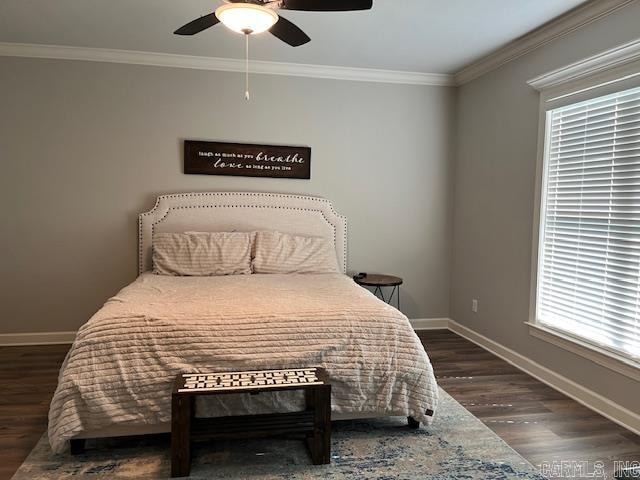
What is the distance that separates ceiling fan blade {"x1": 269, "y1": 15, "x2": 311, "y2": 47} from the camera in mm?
2475

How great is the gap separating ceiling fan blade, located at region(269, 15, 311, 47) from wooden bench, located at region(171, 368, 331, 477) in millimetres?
1824

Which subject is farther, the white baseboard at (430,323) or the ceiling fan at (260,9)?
the white baseboard at (430,323)

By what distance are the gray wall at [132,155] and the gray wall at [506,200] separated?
545mm

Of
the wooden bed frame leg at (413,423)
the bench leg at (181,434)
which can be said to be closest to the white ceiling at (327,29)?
the bench leg at (181,434)

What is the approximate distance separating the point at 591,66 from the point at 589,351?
178 cm

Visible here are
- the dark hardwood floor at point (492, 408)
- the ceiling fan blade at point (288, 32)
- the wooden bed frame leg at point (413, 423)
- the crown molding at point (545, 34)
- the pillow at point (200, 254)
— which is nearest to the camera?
the dark hardwood floor at point (492, 408)

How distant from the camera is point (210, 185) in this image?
165 inches

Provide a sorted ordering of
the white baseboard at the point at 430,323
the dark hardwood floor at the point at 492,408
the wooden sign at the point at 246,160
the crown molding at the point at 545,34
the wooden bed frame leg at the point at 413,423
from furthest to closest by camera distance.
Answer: the white baseboard at the point at 430,323 < the wooden sign at the point at 246,160 < the crown molding at the point at 545,34 < the wooden bed frame leg at the point at 413,423 < the dark hardwood floor at the point at 492,408

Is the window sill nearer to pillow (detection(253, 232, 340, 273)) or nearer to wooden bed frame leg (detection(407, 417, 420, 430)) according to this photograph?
wooden bed frame leg (detection(407, 417, 420, 430))

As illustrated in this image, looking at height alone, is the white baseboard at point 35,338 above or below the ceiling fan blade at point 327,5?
below

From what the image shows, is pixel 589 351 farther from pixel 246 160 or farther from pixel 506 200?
pixel 246 160

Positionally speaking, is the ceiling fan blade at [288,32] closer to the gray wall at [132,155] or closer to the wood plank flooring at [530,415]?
the gray wall at [132,155]

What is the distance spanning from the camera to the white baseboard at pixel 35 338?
3992 mm

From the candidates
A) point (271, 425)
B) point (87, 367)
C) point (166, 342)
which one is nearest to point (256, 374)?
point (271, 425)
